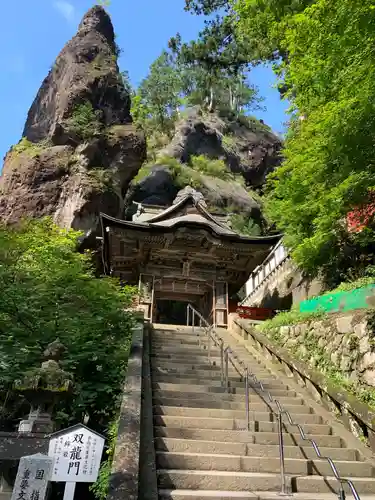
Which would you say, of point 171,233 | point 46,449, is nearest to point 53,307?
point 46,449

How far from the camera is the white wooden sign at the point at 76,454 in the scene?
12.4 feet

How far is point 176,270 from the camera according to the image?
15859 millimetres

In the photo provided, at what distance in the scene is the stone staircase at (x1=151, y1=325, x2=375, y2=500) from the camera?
13.7 ft

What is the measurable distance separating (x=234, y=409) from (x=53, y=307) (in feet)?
12.8

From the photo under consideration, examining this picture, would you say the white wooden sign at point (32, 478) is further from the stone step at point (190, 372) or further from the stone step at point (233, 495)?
the stone step at point (190, 372)

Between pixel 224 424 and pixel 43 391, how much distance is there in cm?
260

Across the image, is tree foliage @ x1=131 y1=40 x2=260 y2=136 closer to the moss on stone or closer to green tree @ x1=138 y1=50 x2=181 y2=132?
green tree @ x1=138 y1=50 x2=181 y2=132

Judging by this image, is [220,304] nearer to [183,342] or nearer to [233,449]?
[183,342]

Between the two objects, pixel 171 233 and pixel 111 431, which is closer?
pixel 111 431

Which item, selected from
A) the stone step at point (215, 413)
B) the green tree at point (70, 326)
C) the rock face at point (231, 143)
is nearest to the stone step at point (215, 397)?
the stone step at point (215, 413)

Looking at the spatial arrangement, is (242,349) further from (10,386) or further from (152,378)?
(10,386)

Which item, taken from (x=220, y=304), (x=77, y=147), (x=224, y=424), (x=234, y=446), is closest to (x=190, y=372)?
(x=224, y=424)

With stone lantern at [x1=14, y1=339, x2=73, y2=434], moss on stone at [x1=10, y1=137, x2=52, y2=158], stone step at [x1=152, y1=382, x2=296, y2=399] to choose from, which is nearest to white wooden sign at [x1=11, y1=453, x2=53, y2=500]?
stone lantern at [x1=14, y1=339, x2=73, y2=434]

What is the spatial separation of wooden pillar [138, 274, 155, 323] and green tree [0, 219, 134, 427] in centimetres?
496
